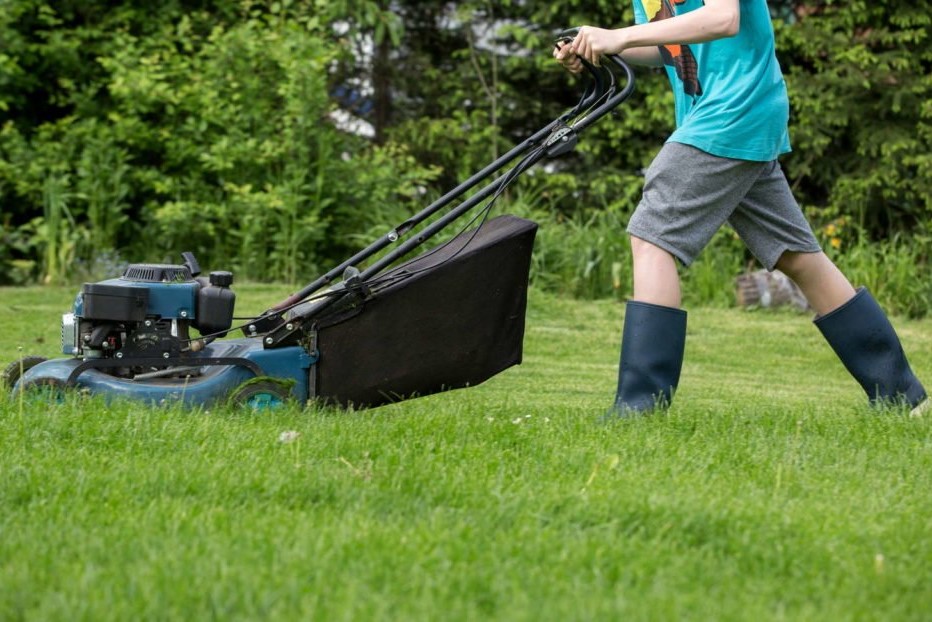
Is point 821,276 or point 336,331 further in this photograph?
point 821,276

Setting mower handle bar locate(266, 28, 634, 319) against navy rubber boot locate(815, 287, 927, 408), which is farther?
navy rubber boot locate(815, 287, 927, 408)

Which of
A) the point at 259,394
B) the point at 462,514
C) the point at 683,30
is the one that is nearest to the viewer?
the point at 462,514

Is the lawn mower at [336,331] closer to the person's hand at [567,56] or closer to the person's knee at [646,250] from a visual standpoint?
the person's hand at [567,56]

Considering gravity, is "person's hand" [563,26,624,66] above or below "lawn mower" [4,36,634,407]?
above

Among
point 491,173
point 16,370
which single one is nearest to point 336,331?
point 491,173

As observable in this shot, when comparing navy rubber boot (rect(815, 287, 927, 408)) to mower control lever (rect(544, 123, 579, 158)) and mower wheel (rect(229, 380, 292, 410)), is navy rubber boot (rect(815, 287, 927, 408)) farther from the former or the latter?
mower wheel (rect(229, 380, 292, 410))

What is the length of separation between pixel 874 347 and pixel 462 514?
1.89 metres

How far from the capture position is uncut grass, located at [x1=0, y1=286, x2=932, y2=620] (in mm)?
2105

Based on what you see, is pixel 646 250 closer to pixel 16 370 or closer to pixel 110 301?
pixel 110 301

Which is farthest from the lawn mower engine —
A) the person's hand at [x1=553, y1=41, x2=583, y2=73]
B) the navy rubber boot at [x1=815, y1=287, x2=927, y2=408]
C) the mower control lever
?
the navy rubber boot at [x1=815, y1=287, x2=927, y2=408]

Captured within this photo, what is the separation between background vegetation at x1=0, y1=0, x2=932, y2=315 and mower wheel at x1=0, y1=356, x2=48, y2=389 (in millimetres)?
4712

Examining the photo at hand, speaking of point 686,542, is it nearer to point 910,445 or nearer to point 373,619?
point 373,619

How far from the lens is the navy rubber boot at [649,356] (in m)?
3.70

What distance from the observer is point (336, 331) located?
12.2 ft
